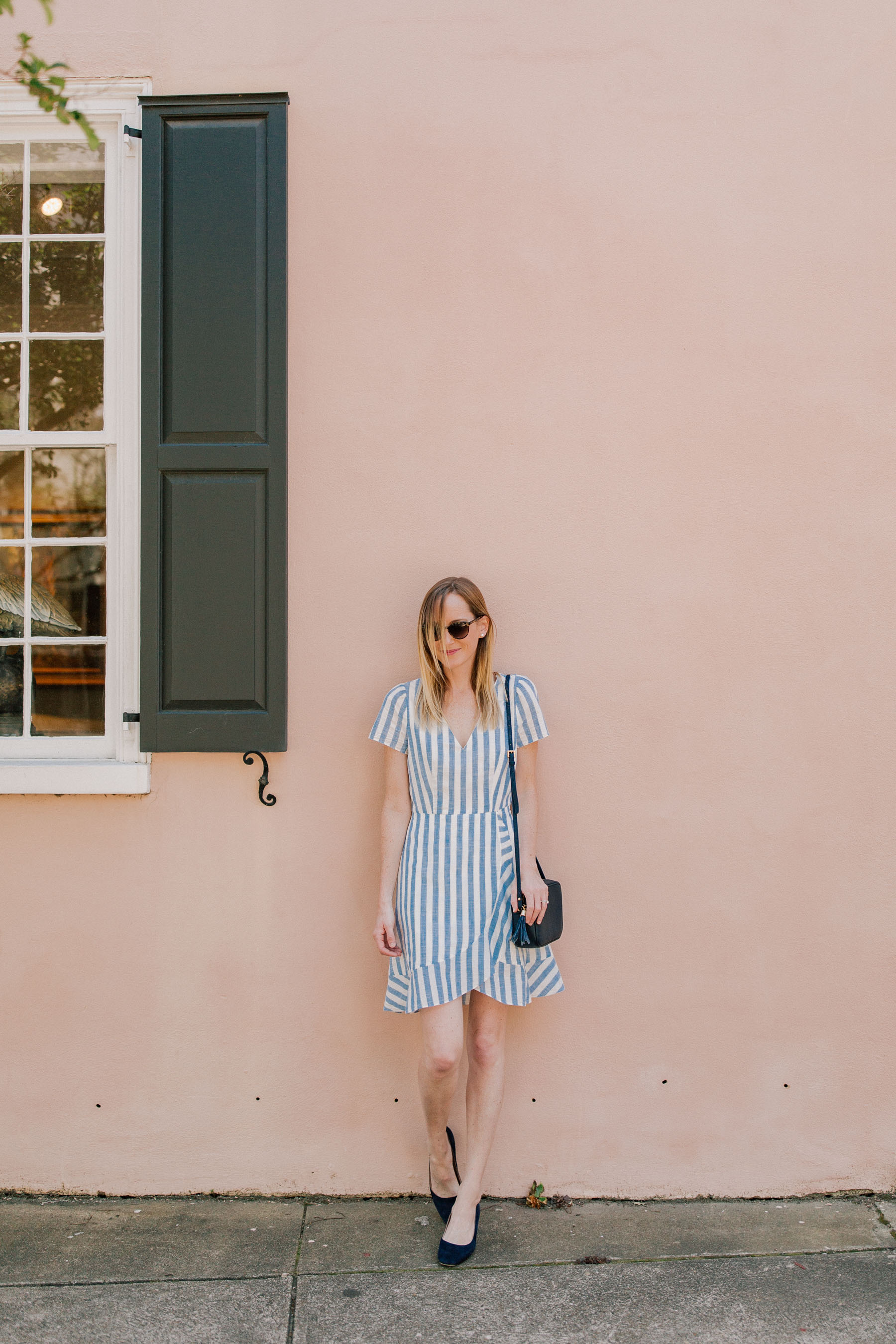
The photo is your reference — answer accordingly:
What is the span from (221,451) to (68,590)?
70cm

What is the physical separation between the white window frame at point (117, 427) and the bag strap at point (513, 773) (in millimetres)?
1159

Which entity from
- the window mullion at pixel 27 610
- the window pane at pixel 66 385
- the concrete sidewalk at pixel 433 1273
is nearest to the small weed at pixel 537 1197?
the concrete sidewalk at pixel 433 1273

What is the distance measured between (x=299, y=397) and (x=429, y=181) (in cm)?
79

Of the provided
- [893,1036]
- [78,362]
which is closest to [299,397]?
[78,362]

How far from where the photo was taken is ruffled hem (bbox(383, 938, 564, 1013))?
280 cm

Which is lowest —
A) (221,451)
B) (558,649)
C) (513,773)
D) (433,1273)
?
(433,1273)

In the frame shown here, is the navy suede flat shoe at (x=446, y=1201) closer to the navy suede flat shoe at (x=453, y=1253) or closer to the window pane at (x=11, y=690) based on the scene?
the navy suede flat shoe at (x=453, y=1253)

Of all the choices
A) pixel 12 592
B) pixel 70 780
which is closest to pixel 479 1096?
pixel 70 780

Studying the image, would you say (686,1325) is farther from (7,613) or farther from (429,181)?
(429,181)

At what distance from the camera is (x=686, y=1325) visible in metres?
2.56

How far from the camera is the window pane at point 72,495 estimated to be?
326cm

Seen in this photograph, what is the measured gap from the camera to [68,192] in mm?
3262

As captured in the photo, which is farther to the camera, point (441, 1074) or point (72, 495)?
point (72, 495)

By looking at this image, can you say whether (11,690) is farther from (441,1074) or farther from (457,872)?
(441,1074)
